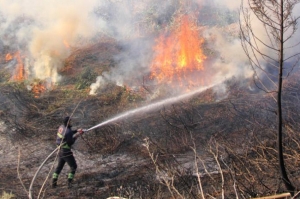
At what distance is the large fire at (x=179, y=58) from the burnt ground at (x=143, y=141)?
1687 mm

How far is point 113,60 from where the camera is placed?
53.1 ft

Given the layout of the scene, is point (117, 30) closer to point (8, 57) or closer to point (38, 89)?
point (8, 57)

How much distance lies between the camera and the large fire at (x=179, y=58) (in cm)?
1331

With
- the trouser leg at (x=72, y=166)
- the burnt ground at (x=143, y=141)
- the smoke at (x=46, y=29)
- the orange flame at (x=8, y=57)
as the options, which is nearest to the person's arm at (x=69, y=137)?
the trouser leg at (x=72, y=166)

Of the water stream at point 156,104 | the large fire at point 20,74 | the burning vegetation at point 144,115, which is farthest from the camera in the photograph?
the large fire at point 20,74

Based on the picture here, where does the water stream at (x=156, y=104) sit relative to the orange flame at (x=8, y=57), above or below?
below

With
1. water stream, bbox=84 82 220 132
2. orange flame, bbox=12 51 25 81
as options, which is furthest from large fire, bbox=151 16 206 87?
orange flame, bbox=12 51 25 81

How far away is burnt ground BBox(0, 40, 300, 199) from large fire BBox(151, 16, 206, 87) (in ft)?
5.54

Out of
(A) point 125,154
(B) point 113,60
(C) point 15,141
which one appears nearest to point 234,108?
(A) point 125,154

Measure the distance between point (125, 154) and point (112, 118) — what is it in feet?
6.70

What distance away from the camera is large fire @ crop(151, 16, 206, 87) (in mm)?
13312

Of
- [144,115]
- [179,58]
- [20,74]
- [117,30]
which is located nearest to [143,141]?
[144,115]

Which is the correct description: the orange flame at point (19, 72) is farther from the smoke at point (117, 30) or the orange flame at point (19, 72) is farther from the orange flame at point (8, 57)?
the orange flame at point (8, 57)

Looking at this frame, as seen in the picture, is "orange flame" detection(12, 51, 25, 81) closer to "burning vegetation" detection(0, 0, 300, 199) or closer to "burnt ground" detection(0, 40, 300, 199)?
"burning vegetation" detection(0, 0, 300, 199)
